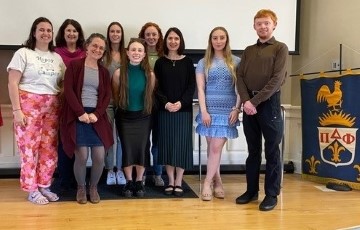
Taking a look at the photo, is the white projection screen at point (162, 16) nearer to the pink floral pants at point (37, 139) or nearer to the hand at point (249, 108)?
the pink floral pants at point (37, 139)

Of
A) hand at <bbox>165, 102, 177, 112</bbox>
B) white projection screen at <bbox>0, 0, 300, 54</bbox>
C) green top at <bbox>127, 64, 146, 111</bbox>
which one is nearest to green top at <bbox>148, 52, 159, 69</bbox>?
green top at <bbox>127, 64, 146, 111</bbox>

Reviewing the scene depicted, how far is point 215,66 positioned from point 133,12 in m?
1.24

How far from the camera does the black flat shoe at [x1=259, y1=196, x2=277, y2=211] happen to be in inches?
108

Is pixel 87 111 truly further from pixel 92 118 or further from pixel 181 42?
pixel 181 42

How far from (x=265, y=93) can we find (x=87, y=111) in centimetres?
127

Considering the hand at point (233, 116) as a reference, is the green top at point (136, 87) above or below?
above

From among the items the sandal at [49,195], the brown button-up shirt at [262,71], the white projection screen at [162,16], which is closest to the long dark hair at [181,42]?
the brown button-up shirt at [262,71]

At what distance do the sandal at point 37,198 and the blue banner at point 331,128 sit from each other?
95.5 inches

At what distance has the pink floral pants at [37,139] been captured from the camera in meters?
2.75

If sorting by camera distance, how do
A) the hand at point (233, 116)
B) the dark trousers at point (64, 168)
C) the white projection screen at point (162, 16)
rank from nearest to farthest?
the hand at point (233, 116)
the dark trousers at point (64, 168)
the white projection screen at point (162, 16)

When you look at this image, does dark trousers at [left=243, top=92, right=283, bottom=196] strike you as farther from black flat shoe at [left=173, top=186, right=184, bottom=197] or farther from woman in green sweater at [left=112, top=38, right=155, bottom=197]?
woman in green sweater at [left=112, top=38, right=155, bottom=197]

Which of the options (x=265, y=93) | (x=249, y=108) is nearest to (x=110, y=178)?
(x=249, y=108)

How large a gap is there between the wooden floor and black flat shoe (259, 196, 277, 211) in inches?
1.7

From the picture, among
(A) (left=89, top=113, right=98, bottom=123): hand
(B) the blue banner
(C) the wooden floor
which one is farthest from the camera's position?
(B) the blue banner
